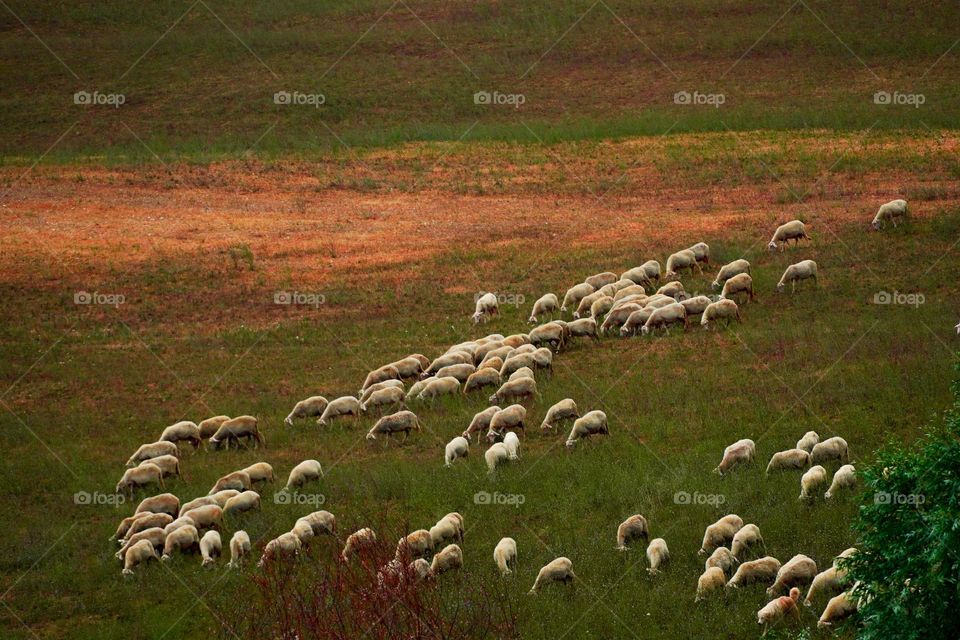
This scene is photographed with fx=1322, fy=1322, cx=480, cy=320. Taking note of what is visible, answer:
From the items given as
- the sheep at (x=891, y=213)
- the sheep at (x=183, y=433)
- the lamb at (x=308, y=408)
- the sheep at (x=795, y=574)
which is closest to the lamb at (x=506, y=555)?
the sheep at (x=795, y=574)

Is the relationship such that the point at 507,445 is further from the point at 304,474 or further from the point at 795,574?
the point at 795,574

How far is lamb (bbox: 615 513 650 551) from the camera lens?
1927cm

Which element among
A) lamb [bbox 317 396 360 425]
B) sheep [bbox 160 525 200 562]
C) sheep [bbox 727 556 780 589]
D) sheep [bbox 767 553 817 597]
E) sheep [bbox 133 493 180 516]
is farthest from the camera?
lamb [bbox 317 396 360 425]

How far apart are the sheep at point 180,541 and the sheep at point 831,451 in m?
9.95

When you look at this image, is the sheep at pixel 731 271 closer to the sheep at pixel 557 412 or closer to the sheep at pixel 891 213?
the sheep at pixel 891 213

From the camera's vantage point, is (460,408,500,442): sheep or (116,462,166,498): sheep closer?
(116,462,166,498): sheep

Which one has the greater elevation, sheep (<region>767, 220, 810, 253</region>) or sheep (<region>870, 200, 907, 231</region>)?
sheep (<region>870, 200, 907, 231</region>)

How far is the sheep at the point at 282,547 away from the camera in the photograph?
19.2 meters

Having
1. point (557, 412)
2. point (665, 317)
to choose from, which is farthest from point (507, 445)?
point (665, 317)

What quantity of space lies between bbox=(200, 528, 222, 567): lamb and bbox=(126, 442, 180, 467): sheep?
4747 millimetres

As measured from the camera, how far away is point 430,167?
177ft

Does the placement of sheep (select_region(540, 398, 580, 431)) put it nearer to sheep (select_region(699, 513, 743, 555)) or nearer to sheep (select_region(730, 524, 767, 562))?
sheep (select_region(699, 513, 743, 555))

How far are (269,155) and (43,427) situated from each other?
3116cm

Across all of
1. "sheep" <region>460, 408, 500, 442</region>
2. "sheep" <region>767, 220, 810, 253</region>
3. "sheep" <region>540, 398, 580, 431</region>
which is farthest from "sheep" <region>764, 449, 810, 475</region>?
"sheep" <region>767, 220, 810, 253</region>
